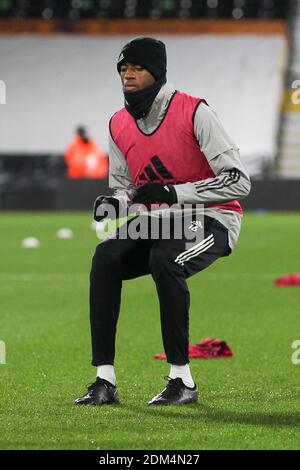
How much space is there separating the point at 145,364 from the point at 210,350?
0.59 metres

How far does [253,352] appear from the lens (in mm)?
7867

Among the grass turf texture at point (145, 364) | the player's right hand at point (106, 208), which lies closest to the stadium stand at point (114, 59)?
the grass turf texture at point (145, 364)

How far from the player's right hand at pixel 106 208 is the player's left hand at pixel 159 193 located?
0.23 m

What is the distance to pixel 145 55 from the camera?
577 centimetres

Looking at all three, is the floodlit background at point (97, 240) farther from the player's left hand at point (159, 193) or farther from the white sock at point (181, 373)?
the player's left hand at point (159, 193)

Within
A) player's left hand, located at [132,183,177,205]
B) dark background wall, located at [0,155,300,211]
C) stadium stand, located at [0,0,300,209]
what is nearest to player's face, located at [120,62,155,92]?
player's left hand, located at [132,183,177,205]

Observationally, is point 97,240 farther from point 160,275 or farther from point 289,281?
point 160,275

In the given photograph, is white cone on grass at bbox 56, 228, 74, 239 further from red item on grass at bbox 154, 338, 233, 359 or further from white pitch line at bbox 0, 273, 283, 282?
red item on grass at bbox 154, 338, 233, 359

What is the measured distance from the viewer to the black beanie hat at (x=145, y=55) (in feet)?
18.9

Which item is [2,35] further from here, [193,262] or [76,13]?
[193,262]

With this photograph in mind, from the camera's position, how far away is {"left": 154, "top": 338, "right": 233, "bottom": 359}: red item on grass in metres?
7.67

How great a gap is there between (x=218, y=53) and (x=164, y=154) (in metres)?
29.7

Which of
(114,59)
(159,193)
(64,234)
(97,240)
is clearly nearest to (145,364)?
(159,193)

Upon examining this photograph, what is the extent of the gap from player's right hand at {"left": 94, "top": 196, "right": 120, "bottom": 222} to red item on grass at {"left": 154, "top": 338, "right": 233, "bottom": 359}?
1.91 meters
